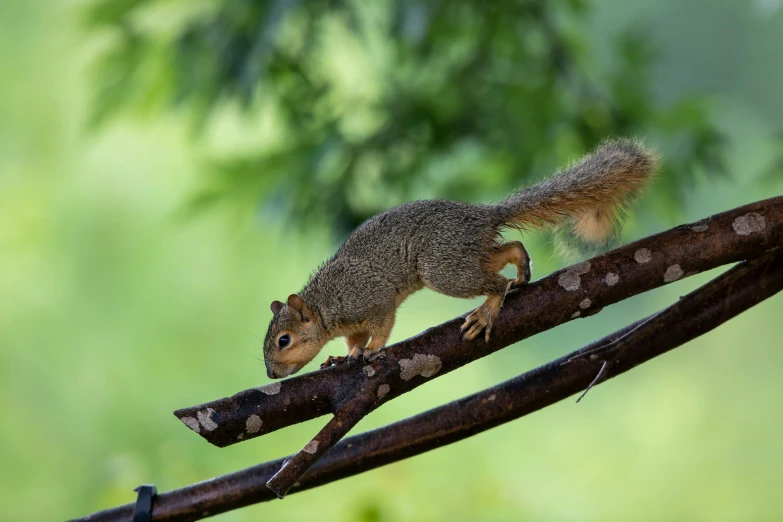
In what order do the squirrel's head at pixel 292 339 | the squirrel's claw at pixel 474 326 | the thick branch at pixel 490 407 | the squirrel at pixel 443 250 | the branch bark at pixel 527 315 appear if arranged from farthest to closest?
the squirrel's head at pixel 292 339 → the squirrel at pixel 443 250 → the thick branch at pixel 490 407 → the squirrel's claw at pixel 474 326 → the branch bark at pixel 527 315

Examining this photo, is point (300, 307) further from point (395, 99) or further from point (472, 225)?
point (395, 99)

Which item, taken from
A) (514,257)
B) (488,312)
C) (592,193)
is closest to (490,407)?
(488,312)

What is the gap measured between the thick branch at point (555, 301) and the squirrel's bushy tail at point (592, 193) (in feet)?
1.17

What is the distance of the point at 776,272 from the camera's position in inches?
77.9

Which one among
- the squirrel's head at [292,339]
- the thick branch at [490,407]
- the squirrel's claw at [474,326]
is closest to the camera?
the squirrel's claw at [474,326]

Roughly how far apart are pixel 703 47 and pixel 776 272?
5451 mm

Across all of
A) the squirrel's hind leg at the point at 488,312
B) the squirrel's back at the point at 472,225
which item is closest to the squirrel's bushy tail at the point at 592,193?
the squirrel's back at the point at 472,225

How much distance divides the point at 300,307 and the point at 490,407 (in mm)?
806

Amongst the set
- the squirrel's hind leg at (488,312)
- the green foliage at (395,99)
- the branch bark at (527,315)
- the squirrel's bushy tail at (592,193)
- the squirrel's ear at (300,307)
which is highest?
the green foliage at (395,99)

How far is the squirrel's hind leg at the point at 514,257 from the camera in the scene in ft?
7.45

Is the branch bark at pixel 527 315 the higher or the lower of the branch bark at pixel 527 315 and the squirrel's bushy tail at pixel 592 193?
the lower

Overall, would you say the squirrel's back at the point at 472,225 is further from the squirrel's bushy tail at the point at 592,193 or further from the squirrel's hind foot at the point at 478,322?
the squirrel's hind foot at the point at 478,322

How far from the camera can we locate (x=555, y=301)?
1856 mm

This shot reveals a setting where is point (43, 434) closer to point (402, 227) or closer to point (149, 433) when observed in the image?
point (149, 433)
